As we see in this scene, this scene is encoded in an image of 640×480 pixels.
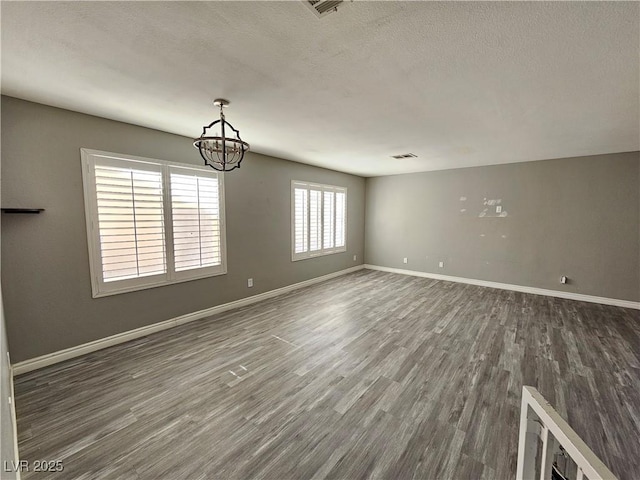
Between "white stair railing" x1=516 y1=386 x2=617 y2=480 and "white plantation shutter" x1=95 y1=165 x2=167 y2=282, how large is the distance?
12.1 ft

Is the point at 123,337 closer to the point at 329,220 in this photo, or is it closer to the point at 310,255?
the point at 310,255

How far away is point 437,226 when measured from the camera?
6.12 metres

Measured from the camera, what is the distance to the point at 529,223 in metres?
5.06

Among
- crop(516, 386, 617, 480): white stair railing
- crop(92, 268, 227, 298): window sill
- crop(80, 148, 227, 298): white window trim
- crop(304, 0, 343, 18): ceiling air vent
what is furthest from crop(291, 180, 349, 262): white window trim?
crop(516, 386, 617, 480): white stair railing

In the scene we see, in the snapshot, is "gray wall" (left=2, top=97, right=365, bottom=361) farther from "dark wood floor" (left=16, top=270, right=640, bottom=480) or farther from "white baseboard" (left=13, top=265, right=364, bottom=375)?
"dark wood floor" (left=16, top=270, right=640, bottom=480)

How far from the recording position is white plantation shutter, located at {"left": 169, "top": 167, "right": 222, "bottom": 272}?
Answer: 347 centimetres

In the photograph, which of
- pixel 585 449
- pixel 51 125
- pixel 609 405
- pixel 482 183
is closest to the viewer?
pixel 585 449

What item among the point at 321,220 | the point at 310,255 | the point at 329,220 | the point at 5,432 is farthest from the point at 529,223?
the point at 5,432

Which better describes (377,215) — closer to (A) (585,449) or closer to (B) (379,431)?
(B) (379,431)

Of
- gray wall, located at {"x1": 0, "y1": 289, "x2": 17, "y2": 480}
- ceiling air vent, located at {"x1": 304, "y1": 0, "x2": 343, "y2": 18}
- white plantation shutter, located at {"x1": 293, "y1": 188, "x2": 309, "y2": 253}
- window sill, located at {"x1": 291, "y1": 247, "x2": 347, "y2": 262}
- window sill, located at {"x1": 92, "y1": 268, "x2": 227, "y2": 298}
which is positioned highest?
ceiling air vent, located at {"x1": 304, "y1": 0, "x2": 343, "y2": 18}

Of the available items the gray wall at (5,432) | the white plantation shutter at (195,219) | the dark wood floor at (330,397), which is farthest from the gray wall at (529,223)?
the gray wall at (5,432)

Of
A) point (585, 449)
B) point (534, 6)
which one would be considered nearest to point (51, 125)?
point (534, 6)

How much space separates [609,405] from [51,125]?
5570mm

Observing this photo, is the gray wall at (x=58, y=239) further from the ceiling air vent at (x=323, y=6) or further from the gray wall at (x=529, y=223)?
the gray wall at (x=529, y=223)
